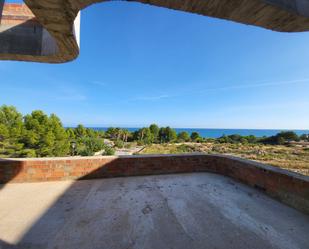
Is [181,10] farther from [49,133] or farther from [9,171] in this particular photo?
[49,133]

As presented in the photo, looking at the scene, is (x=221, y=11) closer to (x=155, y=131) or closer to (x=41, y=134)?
(x=41, y=134)

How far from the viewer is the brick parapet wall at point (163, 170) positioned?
249 cm

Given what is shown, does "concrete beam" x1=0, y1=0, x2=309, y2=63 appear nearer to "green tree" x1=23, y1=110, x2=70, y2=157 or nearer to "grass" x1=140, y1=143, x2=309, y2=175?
"grass" x1=140, y1=143, x2=309, y2=175

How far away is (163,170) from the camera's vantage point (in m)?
3.79

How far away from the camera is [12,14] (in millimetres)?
2588

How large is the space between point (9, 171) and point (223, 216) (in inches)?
147

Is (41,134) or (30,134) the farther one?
(41,134)

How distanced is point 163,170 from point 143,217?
1.82 metres

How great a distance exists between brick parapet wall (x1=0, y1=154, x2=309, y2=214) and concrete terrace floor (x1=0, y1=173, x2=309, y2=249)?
18cm

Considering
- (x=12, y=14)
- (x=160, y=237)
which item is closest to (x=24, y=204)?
(x=160, y=237)

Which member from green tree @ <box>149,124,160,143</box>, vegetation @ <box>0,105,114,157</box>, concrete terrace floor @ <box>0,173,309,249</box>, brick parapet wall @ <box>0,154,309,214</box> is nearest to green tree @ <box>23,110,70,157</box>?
vegetation @ <box>0,105,114,157</box>

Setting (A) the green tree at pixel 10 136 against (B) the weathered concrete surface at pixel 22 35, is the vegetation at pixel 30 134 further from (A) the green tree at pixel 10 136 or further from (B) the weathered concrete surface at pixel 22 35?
(B) the weathered concrete surface at pixel 22 35

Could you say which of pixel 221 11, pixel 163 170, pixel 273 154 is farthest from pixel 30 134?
pixel 273 154

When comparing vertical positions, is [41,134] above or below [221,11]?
below
